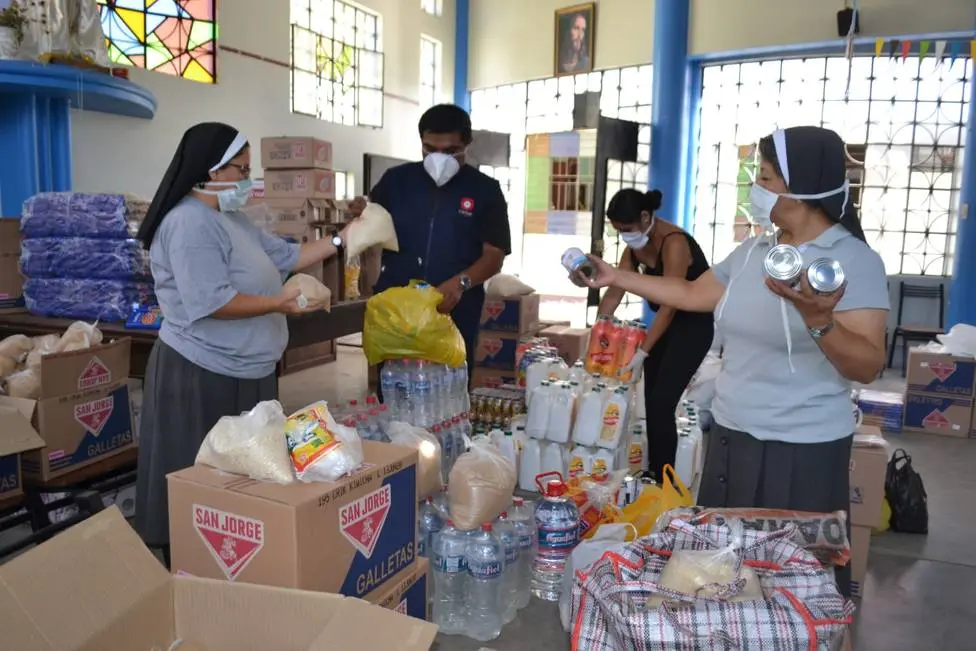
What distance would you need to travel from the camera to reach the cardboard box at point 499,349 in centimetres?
568

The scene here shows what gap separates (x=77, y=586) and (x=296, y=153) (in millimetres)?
6313

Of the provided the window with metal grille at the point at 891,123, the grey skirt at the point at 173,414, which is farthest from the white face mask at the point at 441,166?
the window with metal grille at the point at 891,123

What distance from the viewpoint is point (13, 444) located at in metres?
2.51

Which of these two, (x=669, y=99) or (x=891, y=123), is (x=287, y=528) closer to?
(x=669, y=99)

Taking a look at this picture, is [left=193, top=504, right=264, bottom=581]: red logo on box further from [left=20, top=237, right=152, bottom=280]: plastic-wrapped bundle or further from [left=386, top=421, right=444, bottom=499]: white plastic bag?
[left=20, top=237, right=152, bottom=280]: plastic-wrapped bundle

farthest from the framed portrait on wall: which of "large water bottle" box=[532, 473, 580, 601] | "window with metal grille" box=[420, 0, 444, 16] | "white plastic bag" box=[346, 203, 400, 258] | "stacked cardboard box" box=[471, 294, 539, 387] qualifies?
"large water bottle" box=[532, 473, 580, 601]

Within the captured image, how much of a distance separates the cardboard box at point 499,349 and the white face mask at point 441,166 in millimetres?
2718

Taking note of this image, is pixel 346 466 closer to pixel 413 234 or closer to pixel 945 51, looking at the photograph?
pixel 413 234

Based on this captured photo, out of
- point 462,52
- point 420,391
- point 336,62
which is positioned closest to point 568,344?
point 420,391

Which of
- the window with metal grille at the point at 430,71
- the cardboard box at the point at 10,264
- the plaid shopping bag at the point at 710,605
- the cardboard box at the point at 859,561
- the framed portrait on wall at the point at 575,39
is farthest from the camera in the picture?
the window with metal grille at the point at 430,71

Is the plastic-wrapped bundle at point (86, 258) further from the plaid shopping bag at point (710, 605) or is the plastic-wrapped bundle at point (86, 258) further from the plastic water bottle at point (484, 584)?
the plaid shopping bag at point (710, 605)

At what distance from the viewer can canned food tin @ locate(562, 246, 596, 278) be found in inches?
90.2

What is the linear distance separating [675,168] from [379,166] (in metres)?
4.11

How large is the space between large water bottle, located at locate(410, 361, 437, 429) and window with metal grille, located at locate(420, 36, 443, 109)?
934 centimetres
